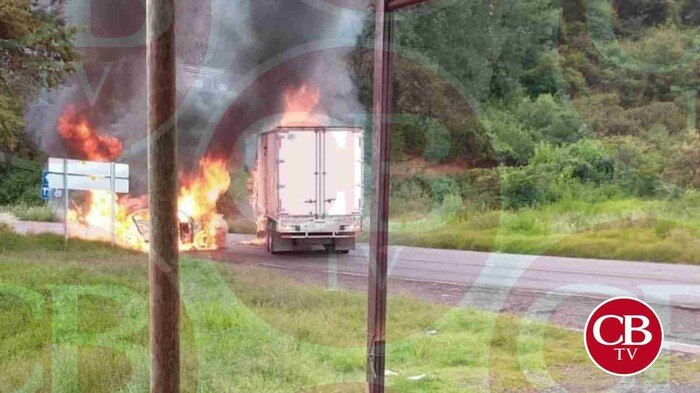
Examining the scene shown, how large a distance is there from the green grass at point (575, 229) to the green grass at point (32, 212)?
458 centimetres

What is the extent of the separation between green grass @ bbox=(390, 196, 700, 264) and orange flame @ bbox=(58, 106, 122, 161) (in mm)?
4788

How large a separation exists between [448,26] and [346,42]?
1687mm

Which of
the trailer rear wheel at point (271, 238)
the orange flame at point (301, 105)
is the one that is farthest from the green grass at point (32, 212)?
the orange flame at point (301, 105)

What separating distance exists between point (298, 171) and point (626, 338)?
5307 mm

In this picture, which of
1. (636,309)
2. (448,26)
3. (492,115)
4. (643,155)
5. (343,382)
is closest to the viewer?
(636,309)

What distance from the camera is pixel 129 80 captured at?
7.96m

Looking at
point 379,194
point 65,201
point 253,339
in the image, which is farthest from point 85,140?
point 379,194

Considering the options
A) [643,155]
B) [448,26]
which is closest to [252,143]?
[448,26]

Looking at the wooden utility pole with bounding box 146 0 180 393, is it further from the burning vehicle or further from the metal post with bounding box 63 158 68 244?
the burning vehicle

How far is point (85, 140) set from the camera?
7.94m

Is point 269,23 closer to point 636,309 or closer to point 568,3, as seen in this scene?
point 568,3

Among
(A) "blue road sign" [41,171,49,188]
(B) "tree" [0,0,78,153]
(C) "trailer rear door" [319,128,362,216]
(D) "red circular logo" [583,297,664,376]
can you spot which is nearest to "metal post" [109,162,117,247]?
(A) "blue road sign" [41,171,49,188]

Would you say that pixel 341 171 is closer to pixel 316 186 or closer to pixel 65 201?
pixel 316 186

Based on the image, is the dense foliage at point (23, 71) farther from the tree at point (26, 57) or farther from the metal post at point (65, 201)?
the metal post at point (65, 201)
